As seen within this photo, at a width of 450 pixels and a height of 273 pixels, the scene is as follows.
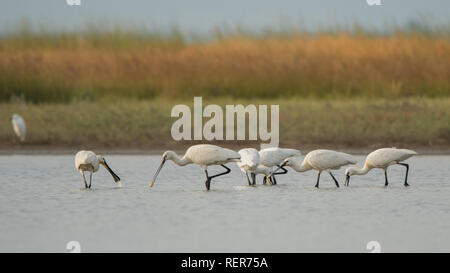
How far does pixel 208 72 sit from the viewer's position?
20781 mm

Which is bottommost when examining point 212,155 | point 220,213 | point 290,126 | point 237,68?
point 220,213

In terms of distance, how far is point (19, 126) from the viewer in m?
16.0

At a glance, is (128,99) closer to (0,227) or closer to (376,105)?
(376,105)

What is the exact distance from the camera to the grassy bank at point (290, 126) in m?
16.1

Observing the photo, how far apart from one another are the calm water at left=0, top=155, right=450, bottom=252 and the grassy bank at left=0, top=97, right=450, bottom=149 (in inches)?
128

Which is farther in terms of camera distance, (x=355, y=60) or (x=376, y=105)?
(x=355, y=60)

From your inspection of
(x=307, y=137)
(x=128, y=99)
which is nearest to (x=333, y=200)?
(x=307, y=137)

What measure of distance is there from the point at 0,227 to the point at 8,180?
345 cm

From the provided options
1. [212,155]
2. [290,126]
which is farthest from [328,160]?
[290,126]

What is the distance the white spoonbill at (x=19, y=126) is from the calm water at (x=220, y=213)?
3.10 meters

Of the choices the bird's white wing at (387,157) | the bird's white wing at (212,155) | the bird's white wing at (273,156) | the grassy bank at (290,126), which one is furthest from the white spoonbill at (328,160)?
the grassy bank at (290,126)

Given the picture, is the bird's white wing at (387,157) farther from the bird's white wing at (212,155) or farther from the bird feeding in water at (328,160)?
the bird's white wing at (212,155)
